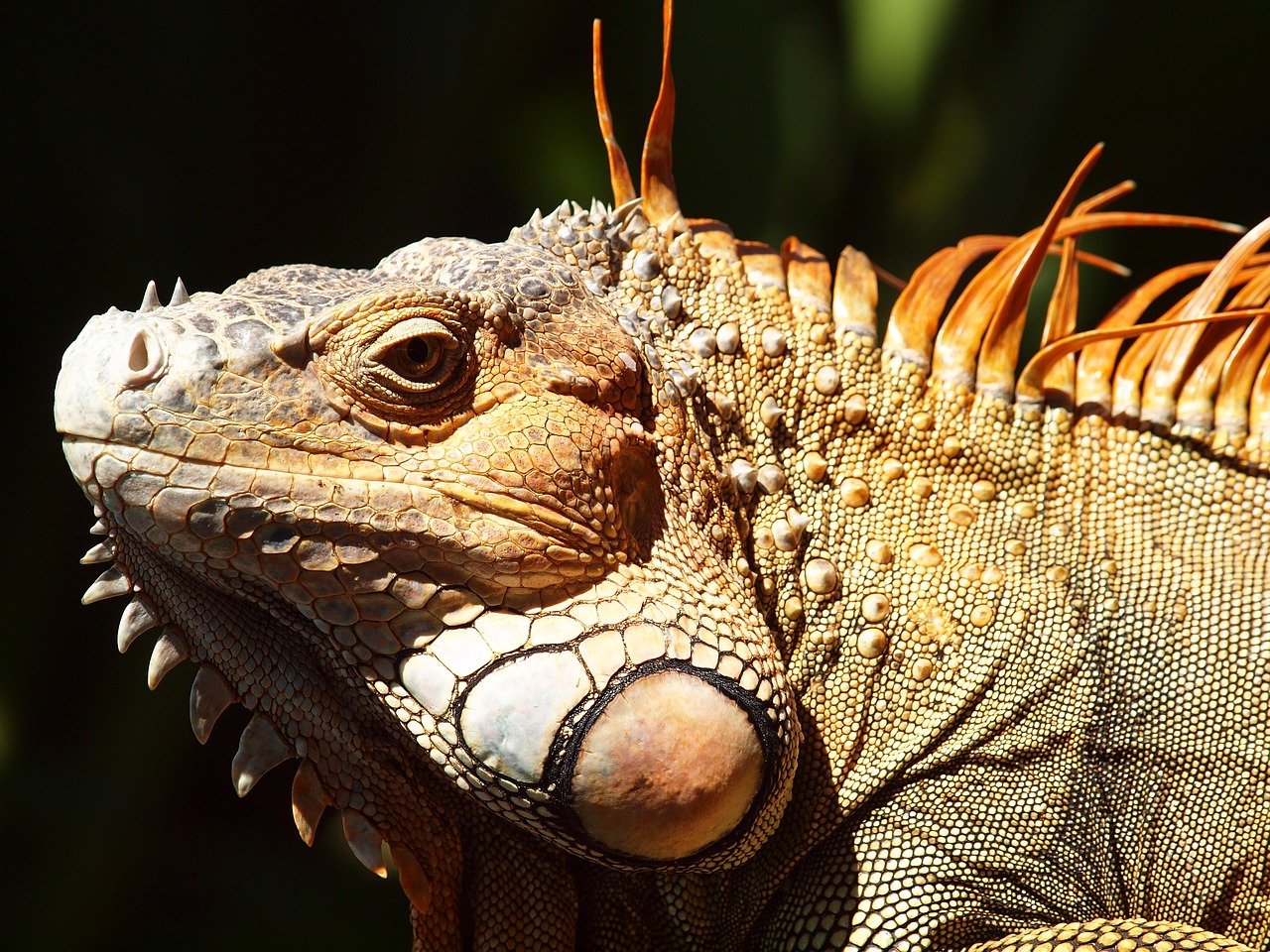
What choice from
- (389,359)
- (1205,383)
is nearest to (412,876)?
(389,359)

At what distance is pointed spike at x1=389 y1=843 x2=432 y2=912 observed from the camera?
148 centimetres

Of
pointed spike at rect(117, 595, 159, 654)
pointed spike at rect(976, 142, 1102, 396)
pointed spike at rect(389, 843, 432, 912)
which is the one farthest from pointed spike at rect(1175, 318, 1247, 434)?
pointed spike at rect(117, 595, 159, 654)

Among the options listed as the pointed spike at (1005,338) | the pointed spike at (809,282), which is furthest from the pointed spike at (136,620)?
the pointed spike at (1005,338)

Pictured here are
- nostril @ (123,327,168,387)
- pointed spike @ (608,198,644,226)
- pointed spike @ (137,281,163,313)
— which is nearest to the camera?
nostril @ (123,327,168,387)

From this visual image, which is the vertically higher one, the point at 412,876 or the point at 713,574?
the point at 713,574

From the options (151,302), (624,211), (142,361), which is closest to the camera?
(142,361)

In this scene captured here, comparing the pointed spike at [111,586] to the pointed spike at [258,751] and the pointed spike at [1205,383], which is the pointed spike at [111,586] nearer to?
the pointed spike at [258,751]

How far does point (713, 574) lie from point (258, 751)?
0.69 m

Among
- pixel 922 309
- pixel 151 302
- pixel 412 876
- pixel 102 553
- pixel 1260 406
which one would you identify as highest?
pixel 151 302

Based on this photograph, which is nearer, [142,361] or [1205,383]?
[142,361]

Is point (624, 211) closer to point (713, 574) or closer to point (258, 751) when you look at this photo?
point (713, 574)

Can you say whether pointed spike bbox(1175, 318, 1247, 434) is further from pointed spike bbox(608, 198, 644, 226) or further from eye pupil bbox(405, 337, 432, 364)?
eye pupil bbox(405, 337, 432, 364)

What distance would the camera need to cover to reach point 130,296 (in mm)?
3840

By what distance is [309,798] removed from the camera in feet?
4.82
